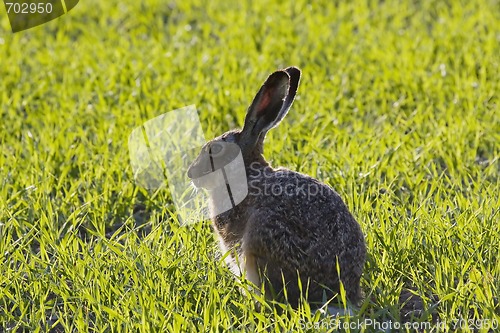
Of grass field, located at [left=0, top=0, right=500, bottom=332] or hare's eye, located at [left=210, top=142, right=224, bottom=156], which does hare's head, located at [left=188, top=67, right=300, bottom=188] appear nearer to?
hare's eye, located at [left=210, top=142, right=224, bottom=156]

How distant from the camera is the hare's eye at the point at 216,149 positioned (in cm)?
448

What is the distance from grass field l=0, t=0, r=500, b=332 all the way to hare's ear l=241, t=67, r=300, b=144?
0.59m

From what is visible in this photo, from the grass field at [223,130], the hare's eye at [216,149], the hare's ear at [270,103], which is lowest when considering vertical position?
the grass field at [223,130]

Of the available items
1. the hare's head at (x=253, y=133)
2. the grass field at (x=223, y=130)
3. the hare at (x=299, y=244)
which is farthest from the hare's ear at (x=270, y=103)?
the grass field at (x=223, y=130)

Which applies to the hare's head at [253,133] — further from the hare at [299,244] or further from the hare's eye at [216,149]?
the hare at [299,244]

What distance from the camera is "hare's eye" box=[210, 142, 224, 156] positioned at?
14.7ft

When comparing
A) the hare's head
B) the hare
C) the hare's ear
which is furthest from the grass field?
the hare's ear

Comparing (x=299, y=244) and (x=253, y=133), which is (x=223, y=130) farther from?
(x=299, y=244)

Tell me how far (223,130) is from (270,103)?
2045 mm

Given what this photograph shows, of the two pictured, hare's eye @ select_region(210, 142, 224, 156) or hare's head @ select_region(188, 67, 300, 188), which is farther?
hare's eye @ select_region(210, 142, 224, 156)

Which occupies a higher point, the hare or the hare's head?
the hare's head

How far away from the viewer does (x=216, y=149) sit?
4.50m

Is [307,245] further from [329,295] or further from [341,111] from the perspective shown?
[341,111]

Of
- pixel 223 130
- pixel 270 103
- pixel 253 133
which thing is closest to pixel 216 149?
pixel 253 133
